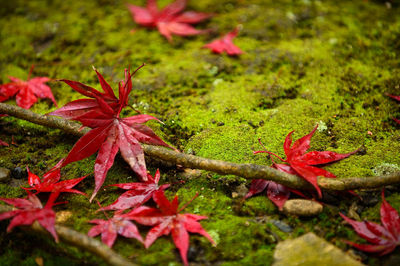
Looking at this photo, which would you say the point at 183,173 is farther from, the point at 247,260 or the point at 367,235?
the point at 367,235

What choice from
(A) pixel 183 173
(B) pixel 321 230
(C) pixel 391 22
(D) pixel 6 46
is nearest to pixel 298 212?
(B) pixel 321 230

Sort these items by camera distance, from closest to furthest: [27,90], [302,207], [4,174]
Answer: [302,207] < [4,174] < [27,90]

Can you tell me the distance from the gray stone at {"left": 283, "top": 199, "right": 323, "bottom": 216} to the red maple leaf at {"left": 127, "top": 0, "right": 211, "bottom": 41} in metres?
2.42

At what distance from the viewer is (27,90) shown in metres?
2.71

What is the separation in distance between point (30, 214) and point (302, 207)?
162 cm

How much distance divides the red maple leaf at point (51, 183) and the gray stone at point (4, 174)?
0.21m

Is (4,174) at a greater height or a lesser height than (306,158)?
lesser

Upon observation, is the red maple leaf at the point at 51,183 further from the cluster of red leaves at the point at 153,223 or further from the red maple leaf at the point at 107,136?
the cluster of red leaves at the point at 153,223

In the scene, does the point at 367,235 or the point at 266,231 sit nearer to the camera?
the point at 367,235

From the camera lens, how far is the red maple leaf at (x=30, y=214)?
1583mm

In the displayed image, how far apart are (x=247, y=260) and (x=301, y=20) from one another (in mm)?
3105

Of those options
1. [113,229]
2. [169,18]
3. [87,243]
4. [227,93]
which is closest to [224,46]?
[227,93]

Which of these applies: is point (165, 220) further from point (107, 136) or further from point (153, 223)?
point (107, 136)

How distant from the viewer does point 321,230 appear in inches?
68.6
